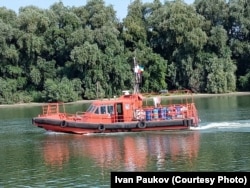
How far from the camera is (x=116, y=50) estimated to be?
3388 inches

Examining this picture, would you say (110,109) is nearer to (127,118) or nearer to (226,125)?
(127,118)

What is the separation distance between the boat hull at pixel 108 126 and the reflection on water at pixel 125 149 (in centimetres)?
63

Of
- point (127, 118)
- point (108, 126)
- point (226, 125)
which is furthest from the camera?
point (226, 125)

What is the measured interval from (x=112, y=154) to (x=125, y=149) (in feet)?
5.36

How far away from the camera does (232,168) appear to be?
25359 millimetres

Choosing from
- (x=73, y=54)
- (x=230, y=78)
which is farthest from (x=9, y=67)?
(x=230, y=78)

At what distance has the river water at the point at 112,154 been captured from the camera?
25.6 meters

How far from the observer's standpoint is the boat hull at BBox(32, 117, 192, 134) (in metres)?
37.9

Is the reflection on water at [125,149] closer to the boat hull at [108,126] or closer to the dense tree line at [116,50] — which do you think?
the boat hull at [108,126]

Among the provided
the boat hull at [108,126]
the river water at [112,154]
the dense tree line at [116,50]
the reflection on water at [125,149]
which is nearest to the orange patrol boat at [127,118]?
the boat hull at [108,126]

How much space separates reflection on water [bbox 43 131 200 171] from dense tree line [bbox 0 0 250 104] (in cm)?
4490

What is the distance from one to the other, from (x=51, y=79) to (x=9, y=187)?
206 feet

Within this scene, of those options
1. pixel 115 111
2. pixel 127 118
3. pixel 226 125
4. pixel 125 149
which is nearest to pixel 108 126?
pixel 115 111

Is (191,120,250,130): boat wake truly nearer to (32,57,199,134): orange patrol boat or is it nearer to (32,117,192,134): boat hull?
(32,57,199,134): orange patrol boat
